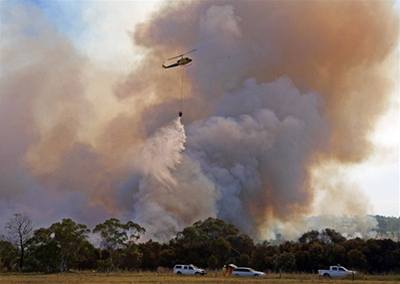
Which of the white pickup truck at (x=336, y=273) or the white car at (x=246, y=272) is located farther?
the white car at (x=246, y=272)

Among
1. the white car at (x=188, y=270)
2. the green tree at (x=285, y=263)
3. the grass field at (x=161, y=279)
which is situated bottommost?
the grass field at (x=161, y=279)

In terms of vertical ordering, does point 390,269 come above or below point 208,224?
below

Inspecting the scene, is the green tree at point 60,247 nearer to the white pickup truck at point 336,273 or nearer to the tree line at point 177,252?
the tree line at point 177,252

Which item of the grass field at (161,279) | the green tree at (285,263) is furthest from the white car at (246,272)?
the green tree at (285,263)

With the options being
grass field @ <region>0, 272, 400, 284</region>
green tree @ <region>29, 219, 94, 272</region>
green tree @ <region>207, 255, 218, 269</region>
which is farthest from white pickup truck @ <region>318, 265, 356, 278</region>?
green tree @ <region>29, 219, 94, 272</region>

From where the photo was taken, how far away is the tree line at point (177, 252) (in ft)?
290

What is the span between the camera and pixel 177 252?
101 meters

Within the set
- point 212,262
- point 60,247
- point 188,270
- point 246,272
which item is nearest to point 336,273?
point 246,272

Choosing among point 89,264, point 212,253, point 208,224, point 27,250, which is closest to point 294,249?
point 212,253

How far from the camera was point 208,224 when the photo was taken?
110125mm

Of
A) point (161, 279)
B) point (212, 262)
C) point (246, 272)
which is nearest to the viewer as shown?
point (161, 279)

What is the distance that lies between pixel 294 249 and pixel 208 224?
19.0 meters

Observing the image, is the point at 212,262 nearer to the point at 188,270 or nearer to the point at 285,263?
the point at 285,263

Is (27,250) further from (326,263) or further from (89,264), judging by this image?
(326,263)
